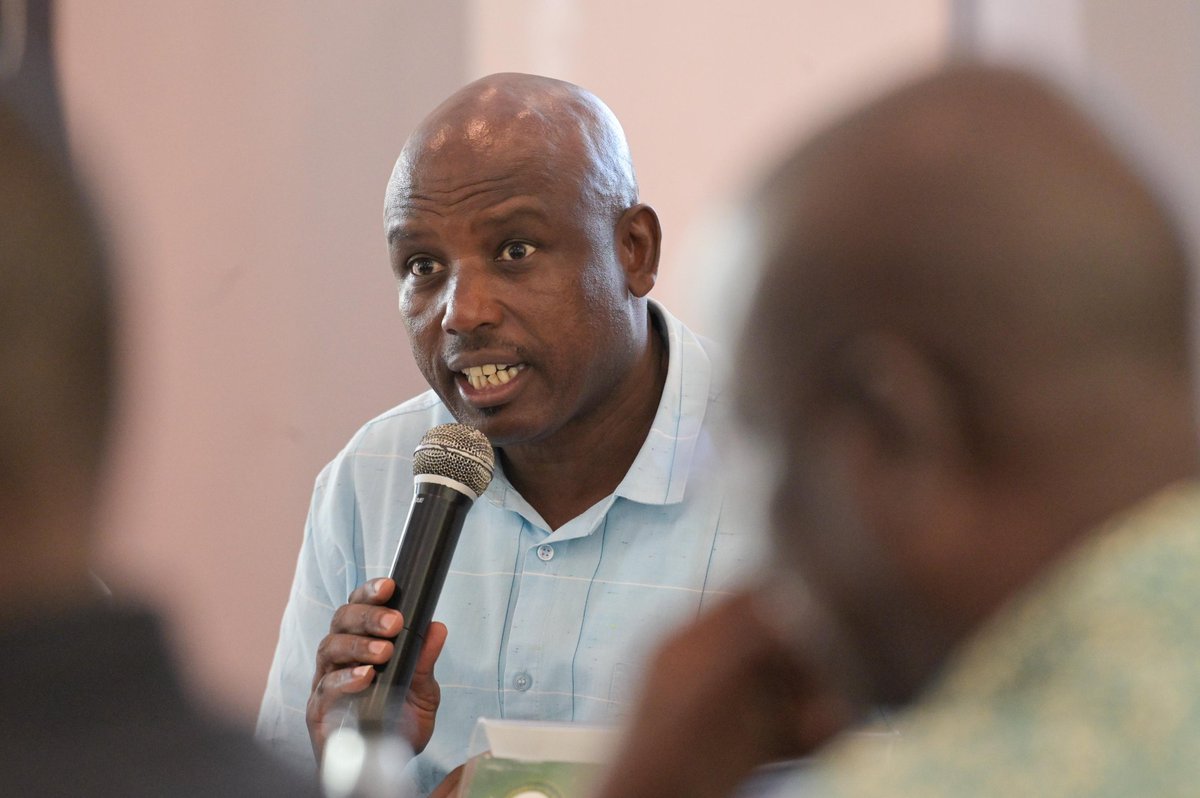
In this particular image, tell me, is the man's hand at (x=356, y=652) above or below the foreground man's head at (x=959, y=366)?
below

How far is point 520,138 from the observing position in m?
1.78

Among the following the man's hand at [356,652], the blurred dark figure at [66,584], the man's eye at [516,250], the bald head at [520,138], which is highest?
the blurred dark figure at [66,584]

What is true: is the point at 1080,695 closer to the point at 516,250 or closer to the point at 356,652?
the point at 356,652

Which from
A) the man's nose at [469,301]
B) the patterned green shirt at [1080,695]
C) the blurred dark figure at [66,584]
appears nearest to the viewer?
the patterned green shirt at [1080,695]

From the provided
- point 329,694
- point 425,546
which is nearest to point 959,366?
point 425,546

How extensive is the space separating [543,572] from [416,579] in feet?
1.63

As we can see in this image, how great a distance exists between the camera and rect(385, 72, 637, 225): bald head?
177 centimetres

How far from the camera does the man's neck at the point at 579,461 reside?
1.87 metres

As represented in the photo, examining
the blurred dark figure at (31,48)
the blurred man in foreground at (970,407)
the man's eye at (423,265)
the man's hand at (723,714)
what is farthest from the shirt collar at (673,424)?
the blurred dark figure at (31,48)

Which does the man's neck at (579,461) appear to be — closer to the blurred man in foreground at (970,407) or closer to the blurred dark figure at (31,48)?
the blurred man in foreground at (970,407)

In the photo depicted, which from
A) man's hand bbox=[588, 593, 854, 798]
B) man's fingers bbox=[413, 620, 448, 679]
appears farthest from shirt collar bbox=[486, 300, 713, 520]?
man's hand bbox=[588, 593, 854, 798]

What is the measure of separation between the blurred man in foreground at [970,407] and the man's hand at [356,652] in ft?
2.51

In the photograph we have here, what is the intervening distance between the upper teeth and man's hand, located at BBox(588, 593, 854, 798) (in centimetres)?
74

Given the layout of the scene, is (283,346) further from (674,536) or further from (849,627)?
(849,627)
